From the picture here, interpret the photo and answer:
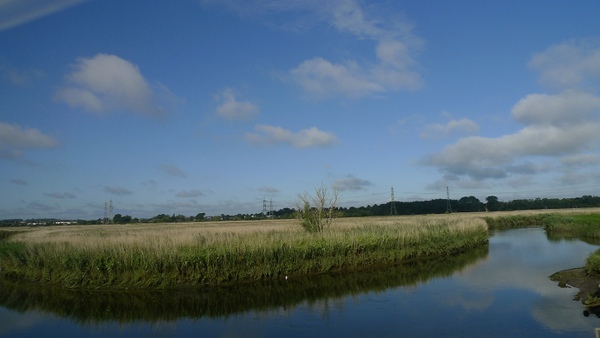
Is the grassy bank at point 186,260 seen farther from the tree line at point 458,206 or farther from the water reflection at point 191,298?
the tree line at point 458,206

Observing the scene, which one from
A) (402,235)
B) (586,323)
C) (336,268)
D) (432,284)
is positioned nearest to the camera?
(586,323)

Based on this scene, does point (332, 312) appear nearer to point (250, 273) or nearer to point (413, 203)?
point (250, 273)

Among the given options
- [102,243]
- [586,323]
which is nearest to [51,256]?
[102,243]

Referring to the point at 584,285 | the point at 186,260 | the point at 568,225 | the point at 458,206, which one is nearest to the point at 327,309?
the point at 186,260

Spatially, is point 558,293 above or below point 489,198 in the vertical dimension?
below

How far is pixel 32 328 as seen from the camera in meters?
11.8

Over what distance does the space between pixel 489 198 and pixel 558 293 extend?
436 feet

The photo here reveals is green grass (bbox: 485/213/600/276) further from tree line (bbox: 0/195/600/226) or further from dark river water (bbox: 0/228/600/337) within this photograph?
tree line (bbox: 0/195/600/226)

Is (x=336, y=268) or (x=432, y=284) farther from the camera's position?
(x=336, y=268)

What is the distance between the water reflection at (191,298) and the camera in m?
13.0

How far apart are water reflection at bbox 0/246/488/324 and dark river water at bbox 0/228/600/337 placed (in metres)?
0.04

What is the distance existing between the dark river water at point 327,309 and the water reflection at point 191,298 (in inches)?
1.4

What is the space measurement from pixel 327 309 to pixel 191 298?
15.6ft

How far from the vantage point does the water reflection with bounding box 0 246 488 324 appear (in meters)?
13.0
